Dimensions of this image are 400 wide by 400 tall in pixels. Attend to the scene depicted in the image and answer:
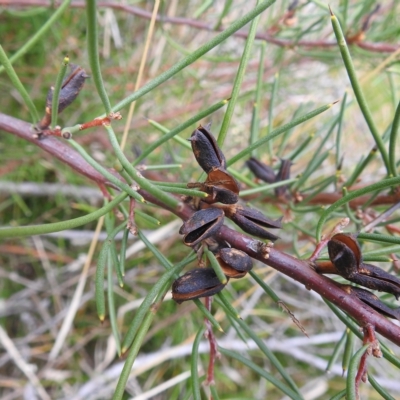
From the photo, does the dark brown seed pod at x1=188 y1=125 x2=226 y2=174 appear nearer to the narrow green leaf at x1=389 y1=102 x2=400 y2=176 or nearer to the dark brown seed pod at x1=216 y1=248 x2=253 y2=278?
the dark brown seed pod at x1=216 y1=248 x2=253 y2=278

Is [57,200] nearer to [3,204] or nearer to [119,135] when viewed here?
[3,204]

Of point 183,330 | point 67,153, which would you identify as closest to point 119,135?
point 183,330

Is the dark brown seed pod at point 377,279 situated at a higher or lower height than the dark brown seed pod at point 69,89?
lower

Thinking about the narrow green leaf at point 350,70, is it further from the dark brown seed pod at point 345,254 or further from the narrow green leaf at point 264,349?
the narrow green leaf at point 264,349

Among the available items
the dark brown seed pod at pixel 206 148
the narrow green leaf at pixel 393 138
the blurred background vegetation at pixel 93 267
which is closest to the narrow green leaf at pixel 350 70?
the narrow green leaf at pixel 393 138

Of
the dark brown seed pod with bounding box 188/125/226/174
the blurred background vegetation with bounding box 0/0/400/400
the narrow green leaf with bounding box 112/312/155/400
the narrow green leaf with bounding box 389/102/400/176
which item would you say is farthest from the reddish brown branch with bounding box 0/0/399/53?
the narrow green leaf with bounding box 112/312/155/400

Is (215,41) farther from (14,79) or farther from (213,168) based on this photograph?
(14,79)
